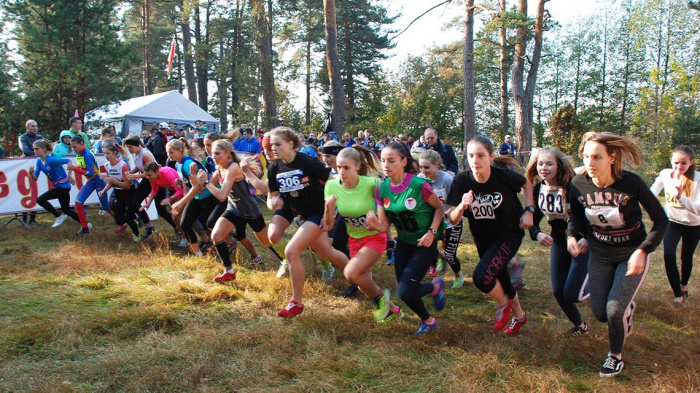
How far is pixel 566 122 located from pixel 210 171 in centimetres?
2203

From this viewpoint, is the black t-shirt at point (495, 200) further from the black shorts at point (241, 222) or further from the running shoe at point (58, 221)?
the running shoe at point (58, 221)

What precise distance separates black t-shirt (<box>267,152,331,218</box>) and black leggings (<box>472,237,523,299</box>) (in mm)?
1793

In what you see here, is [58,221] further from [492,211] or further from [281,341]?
[492,211]

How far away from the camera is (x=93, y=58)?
52.1 ft

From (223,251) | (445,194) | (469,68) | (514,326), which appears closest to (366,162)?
(445,194)

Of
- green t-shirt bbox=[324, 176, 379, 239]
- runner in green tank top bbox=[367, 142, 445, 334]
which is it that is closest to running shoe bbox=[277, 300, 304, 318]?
green t-shirt bbox=[324, 176, 379, 239]

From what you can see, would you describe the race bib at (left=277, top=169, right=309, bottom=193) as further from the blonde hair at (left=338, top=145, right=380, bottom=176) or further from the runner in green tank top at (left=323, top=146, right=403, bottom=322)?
the blonde hair at (left=338, top=145, right=380, bottom=176)

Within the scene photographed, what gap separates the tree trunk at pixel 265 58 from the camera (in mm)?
19984

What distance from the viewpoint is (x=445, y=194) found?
6.11 meters

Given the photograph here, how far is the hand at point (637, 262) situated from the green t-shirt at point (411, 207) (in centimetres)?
157

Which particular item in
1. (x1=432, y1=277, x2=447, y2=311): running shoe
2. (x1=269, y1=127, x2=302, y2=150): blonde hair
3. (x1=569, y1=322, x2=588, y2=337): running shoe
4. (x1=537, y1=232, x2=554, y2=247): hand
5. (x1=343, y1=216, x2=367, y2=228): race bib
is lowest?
(x1=569, y1=322, x2=588, y2=337): running shoe

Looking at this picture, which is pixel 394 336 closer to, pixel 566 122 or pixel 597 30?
pixel 566 122

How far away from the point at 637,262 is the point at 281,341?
2892 mm

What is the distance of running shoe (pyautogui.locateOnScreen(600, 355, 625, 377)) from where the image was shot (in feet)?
11.8
